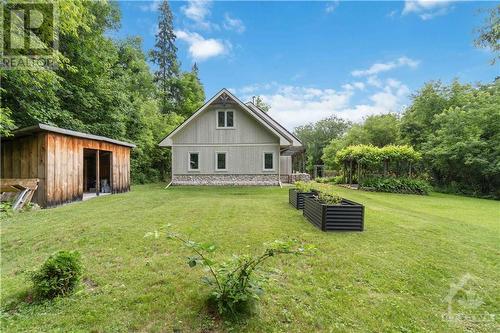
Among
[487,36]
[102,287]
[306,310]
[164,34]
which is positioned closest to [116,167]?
[102,287]

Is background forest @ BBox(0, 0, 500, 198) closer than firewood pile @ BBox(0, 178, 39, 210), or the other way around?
firewood pile @ BBox(0, 178, 39, 210)

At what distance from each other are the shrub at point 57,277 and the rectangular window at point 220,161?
13773 millimetres

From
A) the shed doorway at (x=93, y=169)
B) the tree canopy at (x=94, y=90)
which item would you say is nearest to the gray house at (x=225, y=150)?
the shed doorway at (x=93, y=169)

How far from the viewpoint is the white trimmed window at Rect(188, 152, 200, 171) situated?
16766 mm

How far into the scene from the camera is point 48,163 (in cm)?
822

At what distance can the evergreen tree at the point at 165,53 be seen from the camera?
32812mm

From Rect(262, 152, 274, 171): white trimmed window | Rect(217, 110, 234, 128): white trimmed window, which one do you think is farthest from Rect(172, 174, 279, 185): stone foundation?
Rect(217, 110, 234, 128): white trimmed window

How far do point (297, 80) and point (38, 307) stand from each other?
27215 mm

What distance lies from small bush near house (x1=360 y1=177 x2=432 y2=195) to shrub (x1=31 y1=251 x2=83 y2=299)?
1688cm

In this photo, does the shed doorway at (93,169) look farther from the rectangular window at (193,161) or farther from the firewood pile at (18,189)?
the firewood pile at (18,189)

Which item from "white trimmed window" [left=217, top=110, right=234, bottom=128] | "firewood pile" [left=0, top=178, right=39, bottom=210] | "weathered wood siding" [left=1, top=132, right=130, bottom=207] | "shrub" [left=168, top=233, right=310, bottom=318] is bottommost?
"shrub" [left=168, top=233, right=310, bottom=318]

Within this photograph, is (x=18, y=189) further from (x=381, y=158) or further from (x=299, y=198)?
(x=381, y=158)

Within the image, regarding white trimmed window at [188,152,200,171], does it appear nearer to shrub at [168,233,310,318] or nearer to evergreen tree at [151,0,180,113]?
shrub at [168,233,310,318]

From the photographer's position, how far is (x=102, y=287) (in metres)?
3.12
